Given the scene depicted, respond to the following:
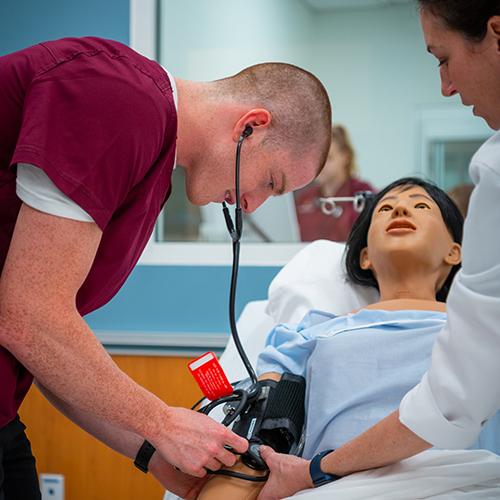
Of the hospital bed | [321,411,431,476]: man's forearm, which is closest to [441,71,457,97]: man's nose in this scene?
[321,411,431,476]: man's forearm

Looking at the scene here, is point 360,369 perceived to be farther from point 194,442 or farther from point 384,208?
point 384,208

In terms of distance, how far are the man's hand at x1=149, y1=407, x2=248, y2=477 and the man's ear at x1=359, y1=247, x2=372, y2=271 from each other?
0.96 m

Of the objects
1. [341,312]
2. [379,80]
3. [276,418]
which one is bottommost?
[341,312]

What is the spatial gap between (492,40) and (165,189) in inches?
27.8

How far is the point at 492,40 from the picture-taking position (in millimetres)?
1079

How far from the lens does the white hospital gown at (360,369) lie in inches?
68.9

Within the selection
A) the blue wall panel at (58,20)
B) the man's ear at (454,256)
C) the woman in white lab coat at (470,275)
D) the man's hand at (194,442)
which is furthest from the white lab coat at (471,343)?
the blue wall panel at (58,20)

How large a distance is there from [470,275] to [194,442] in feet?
2.05

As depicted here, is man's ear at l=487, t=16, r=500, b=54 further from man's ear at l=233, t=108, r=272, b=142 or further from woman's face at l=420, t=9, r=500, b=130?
man's ear at l=233, t=108, r=272, b=142

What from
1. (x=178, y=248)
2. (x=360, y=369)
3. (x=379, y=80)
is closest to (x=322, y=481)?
(x=360, y=369)

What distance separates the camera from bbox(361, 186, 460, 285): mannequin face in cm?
219

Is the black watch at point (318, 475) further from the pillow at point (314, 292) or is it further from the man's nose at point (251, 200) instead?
the pillow at point (314, 292)

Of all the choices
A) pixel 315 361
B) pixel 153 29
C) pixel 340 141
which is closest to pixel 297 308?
pixel 315 361

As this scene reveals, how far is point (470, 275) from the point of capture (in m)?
1.13
